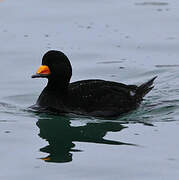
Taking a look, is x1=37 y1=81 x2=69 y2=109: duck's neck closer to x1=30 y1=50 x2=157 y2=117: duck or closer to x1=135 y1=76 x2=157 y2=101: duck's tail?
x1=30 y1=50 x2=157 y2=117: duck

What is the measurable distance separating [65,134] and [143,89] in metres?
2.14

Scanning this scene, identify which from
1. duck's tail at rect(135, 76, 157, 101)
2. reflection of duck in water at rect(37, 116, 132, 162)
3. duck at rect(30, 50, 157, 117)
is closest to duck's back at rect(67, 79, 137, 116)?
duck at rect(30, 50, 157, 117)

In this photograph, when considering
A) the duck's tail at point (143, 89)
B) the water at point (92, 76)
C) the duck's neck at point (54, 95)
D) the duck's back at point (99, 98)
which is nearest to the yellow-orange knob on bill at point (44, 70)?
the duck's neck at point (54, 95)

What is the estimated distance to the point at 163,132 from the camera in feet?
35.2

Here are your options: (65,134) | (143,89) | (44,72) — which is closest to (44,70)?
(44,72)

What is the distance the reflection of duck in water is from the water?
12 millimetres

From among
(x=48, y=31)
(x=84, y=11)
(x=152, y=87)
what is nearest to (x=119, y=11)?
(x=84, y=11)

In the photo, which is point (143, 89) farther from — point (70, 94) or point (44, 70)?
point (44, 70)

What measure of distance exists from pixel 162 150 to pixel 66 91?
247 centimetres

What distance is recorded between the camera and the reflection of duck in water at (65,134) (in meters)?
9.99

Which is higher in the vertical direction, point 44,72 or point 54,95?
point 44,72

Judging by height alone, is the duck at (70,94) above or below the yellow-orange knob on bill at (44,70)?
below

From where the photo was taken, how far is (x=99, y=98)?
1197 centimetres

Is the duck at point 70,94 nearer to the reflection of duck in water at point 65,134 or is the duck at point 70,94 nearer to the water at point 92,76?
the water at point 92,76
